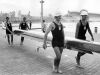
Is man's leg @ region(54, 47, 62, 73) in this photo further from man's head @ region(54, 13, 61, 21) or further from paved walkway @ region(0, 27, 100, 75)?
man's head @ region(54, 13, 61, 21)

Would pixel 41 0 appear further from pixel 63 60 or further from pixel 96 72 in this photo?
pixel 96 72

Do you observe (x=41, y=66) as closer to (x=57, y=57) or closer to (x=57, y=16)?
(x=57, y=57)

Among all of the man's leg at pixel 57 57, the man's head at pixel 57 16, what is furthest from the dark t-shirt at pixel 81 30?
the man's leg at pixel 57 57

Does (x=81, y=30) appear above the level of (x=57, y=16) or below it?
below

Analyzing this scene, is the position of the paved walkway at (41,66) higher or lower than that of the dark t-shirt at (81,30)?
lower

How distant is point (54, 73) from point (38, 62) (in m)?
1.49

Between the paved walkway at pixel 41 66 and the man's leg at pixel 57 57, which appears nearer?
the man's leg at pixel 57 57

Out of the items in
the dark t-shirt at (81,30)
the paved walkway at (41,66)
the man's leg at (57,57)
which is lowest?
the paved walkway at (41,66)

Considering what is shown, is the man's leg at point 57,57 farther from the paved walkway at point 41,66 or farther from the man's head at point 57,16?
the man's head at point 57,16

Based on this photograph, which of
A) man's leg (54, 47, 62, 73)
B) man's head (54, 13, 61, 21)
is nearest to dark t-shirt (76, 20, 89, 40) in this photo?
man's head (54, 13, 61, 21)

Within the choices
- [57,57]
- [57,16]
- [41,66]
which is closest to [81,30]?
[57,16]

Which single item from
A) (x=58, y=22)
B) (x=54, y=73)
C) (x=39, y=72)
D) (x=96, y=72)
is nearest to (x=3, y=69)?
(x=39, y=72)

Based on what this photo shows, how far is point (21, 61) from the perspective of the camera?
7.34 m

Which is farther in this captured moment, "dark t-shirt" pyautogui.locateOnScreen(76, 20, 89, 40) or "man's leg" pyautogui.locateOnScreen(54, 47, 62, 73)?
"dark t-shirt" pyautogui.locateOnScreen(76, 20, 89, 40)
